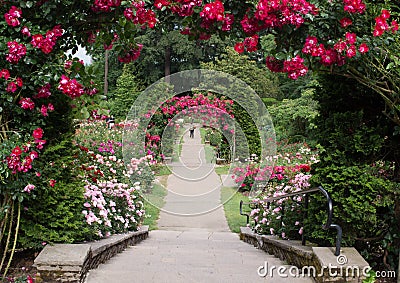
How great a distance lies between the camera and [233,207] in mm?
10164

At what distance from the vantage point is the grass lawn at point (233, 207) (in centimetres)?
861

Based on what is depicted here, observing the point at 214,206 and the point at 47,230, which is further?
the point at 214,206

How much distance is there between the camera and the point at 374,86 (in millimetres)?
2875

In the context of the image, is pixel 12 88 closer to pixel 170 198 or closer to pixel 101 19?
pixel 101 19

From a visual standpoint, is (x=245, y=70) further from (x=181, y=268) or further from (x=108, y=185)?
(x=181, y=268)

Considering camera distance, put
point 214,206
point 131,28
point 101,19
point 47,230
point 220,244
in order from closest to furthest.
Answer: point 131,28 → point 101,19 → point 47,230 → point 220,244 → point 214,206

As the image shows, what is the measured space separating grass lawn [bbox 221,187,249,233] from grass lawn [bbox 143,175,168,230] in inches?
55.3

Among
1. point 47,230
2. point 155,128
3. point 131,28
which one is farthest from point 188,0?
point 155,128

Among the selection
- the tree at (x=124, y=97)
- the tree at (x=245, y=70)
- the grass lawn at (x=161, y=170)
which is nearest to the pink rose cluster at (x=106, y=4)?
the grass lawn at (x=161, y=170)

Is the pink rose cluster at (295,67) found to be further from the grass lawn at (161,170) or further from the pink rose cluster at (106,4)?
the grass lawn at (161,170)

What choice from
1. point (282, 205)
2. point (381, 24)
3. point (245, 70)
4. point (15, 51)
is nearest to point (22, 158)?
point (15, 51)

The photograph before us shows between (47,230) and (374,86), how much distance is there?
2.33m

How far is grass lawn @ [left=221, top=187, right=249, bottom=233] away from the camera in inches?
339

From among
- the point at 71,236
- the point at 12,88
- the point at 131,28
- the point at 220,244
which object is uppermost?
the point at 131,28
